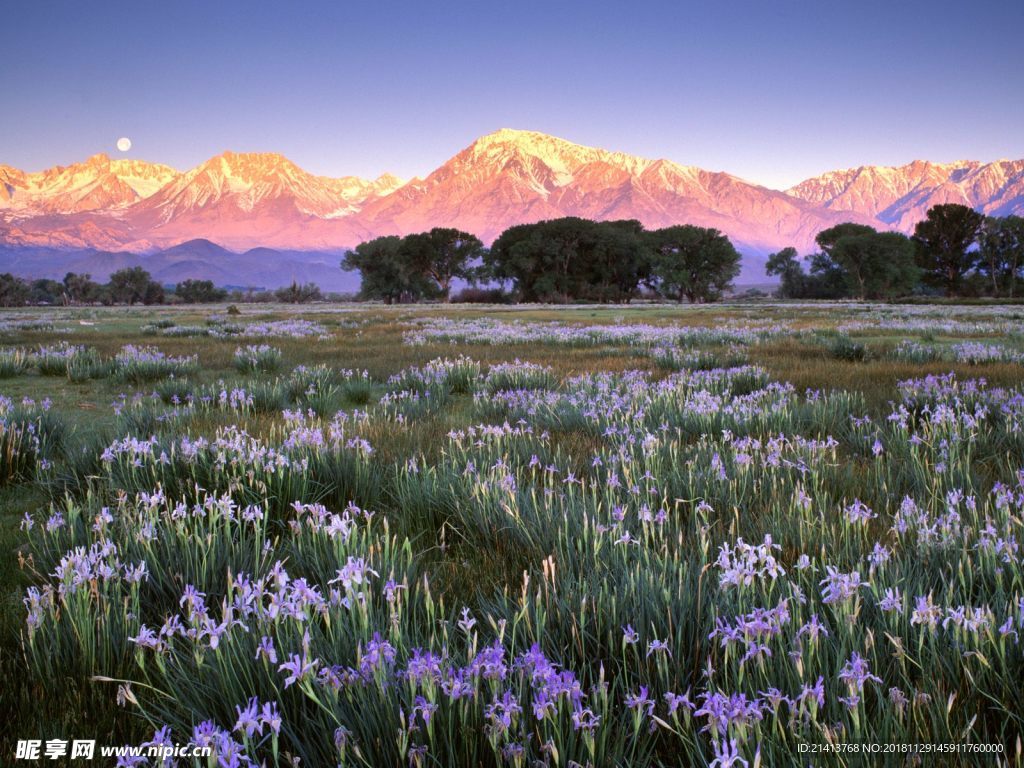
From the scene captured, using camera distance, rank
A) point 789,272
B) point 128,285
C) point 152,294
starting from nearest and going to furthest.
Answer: point 128,285
point 152,294
point 789,272

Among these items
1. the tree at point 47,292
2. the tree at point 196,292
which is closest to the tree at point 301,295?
the tree at point 196,292

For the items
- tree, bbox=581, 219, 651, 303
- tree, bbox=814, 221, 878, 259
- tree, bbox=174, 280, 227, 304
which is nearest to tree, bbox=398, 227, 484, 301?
tree, bbox=581, 219, 651, 303

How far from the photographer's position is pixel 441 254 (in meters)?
117

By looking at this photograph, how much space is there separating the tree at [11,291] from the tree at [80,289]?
12401 mm

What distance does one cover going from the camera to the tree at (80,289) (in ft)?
423

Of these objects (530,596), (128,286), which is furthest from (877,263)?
(128,286)

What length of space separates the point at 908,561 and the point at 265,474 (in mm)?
3368

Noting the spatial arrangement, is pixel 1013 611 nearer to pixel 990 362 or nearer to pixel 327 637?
pixel 327 637

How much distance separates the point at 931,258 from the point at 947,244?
132 inches

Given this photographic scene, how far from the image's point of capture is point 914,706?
4.66 ft

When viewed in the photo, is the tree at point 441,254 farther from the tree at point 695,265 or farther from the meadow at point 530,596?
the meadow at point 530,596

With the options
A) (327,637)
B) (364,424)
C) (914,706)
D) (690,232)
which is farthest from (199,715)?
(690,232)

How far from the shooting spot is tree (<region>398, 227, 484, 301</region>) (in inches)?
4530

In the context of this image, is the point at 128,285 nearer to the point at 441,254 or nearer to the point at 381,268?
the point at 381,268
